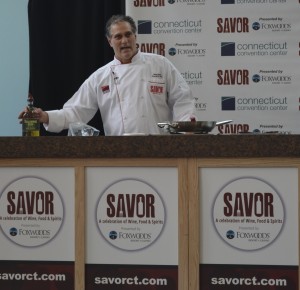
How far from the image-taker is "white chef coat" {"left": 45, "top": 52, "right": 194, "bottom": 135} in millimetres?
3467

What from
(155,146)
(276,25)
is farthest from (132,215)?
(276,25)

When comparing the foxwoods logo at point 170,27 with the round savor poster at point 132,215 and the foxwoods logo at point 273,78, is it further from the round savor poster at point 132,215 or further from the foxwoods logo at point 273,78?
the round savor poster at point 132,215

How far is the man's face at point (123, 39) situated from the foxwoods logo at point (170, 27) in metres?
0.63

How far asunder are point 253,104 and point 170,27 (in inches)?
27.8

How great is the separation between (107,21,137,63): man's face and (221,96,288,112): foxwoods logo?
833mm

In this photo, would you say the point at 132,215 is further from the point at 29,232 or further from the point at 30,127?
the point at 30,127

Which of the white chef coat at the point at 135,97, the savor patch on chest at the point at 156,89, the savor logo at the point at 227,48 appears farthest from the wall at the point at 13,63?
the savor logo at the point at 227,48

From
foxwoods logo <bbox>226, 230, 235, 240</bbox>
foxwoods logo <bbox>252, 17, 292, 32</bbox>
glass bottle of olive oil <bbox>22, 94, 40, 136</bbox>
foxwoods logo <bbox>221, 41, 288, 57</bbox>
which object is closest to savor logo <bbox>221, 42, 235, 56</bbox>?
foxwoods logo <bbox>221, 41, 288, 57</bbox>

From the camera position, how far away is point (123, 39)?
3426 millimetres

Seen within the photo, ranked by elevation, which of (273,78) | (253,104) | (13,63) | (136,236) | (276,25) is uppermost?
(276,25)

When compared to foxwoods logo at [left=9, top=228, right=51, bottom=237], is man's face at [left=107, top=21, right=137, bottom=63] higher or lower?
higher

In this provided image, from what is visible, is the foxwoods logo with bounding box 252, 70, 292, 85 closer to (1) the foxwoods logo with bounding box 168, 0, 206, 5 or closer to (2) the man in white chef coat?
(1) the foxwoods logo with bounding box 168, 0, 206, 5

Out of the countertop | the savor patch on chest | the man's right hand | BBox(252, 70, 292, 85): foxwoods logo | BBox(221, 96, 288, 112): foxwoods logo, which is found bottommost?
the countertop

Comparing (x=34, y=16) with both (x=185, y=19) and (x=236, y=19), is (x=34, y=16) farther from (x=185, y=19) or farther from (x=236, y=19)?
(x=236, y=19)
